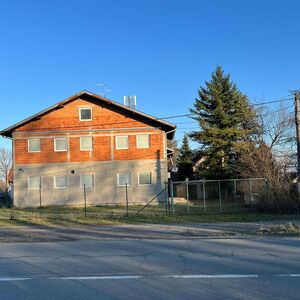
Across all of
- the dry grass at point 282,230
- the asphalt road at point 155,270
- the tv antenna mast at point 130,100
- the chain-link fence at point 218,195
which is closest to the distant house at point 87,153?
the chain-link fence at point 218,195

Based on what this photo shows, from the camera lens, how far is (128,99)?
41906mm

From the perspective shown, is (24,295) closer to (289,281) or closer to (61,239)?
(289,281)

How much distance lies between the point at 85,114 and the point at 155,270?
90.5 feet

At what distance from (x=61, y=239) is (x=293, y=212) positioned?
37.7 ft

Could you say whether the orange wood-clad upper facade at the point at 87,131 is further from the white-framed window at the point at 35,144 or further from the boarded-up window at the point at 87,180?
the boarded-up window at the point at 87,180

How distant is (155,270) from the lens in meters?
7.72

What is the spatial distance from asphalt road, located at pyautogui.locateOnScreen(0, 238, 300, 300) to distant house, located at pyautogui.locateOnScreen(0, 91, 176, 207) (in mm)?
21766

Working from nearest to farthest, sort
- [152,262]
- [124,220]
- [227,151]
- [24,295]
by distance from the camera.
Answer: [24,295] < [152,262] < [124,220] < [227,151]

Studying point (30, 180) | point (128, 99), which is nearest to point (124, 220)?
point (30, 180)

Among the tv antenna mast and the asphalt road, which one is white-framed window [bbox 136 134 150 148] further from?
the asphalt road

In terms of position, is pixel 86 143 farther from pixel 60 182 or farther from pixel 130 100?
pixel 130 100

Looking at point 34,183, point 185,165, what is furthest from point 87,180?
point 185,165

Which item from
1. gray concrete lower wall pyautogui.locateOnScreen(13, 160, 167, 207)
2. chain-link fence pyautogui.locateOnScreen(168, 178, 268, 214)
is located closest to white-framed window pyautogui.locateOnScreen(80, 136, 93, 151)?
gray concrete lower wall pyautogui.locateOnScreen(13, 160, 167, 207)

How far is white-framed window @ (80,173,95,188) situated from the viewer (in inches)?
1332
